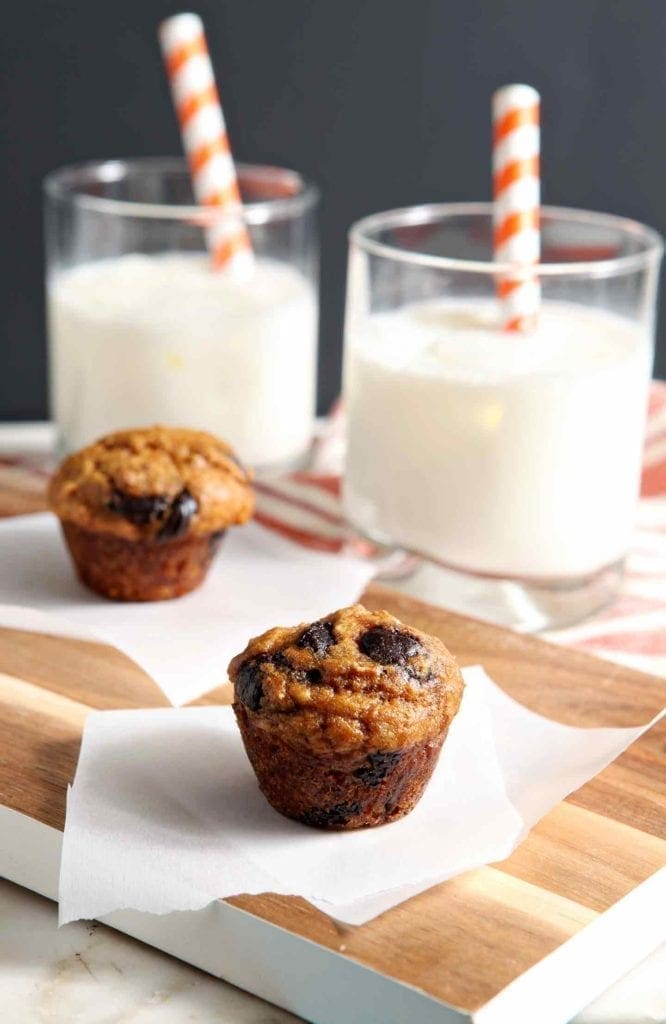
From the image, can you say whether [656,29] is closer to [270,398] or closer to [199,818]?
[270,398]

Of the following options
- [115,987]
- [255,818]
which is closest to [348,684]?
[255,818]

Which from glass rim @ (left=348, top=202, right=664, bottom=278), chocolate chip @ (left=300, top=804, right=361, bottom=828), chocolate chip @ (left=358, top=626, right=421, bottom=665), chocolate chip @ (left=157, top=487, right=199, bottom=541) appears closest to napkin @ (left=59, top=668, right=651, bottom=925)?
chocolate chip @ (left=300, top=804, right=361, bottom=828)

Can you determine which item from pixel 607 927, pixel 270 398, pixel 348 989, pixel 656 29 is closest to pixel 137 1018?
pixel 348 989

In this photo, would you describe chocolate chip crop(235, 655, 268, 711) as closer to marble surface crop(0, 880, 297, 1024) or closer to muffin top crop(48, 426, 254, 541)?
marble surface crop(0, 880, 297, 1024)

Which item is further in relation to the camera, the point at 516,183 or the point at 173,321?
the point at 173,321

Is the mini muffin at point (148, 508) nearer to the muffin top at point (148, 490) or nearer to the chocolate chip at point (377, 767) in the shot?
the muffin top at point (148, 490)

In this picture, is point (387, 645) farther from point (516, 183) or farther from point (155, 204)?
point (155, 204)
